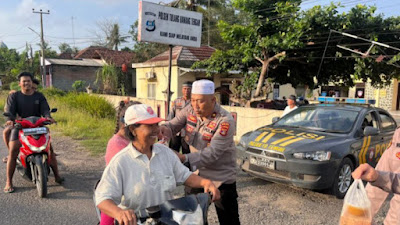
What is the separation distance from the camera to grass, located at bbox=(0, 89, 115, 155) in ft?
27.5

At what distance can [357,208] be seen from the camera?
1770mm

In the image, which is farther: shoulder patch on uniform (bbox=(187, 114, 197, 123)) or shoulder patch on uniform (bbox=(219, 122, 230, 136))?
shoulder patch on uniform (bbox=(187, 114, 197, 123))

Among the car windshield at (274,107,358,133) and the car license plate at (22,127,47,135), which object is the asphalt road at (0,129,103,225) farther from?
the car windshield at (274,107,358,133)

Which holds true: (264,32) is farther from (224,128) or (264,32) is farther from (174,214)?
(174,214)

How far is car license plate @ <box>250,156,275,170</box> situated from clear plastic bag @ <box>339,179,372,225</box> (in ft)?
9.29

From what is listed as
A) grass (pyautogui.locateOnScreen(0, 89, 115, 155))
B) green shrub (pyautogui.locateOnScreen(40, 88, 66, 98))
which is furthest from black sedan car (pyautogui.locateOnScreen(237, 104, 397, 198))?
green shrub (pyautogui.locateOnScreen(40, 88, 66, 98))

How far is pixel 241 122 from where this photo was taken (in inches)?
353

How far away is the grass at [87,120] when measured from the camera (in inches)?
330

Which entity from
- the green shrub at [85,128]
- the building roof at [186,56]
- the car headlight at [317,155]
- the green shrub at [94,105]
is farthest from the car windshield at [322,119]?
the building roof at [186,56]

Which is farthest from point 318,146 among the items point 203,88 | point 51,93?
point 51,93

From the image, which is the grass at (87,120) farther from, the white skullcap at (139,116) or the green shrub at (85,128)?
the white skullcap at (139,116)

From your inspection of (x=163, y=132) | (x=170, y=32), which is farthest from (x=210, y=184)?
(x=170, y=32)

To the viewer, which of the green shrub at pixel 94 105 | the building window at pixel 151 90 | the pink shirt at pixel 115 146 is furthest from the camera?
the building window at pixel 151 90

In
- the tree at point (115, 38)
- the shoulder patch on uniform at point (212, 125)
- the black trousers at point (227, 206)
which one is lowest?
the black trousers at point (227, 206)
